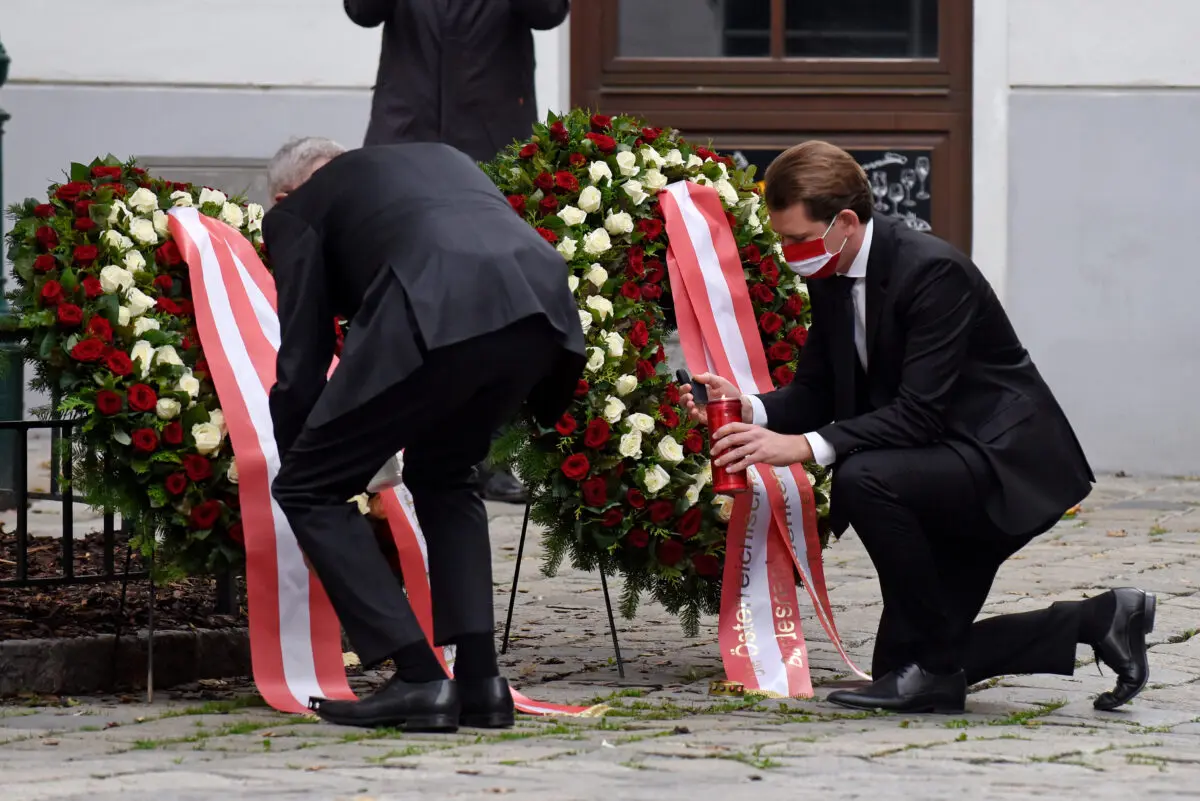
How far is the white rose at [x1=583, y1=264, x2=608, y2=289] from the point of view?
5.49 meters

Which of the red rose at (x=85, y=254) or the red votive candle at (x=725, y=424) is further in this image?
the red rose at (x=85, y=254)

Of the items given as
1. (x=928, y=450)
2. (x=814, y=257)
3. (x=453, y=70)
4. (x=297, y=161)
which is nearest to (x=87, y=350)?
(x=297, y=161)

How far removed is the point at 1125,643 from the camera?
490 centimetres

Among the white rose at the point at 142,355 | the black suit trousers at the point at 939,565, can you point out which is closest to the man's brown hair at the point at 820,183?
the black suit trousers at the point at 939,565

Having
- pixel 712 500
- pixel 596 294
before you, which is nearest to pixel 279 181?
pixel 596 294

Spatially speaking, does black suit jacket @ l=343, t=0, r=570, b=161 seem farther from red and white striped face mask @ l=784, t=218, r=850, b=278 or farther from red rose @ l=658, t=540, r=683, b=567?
red and white striped face mask @ l=784, t=218, r=850, b=278

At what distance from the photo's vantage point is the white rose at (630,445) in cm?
534

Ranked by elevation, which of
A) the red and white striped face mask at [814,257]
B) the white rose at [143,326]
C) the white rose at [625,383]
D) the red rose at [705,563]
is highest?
the red and white striped face mask at [814,257]

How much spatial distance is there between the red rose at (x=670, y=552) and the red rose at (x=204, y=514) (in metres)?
1.18

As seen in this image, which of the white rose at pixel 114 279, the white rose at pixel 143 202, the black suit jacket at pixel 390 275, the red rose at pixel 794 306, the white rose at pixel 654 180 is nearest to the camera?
the black suit jacket at pixel 390 275

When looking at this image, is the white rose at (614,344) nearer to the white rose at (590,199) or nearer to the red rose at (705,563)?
the white rose at (590,199)

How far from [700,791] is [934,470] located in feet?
4.50

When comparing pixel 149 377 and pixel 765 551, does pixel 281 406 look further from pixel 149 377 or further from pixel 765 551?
pixel 765 551

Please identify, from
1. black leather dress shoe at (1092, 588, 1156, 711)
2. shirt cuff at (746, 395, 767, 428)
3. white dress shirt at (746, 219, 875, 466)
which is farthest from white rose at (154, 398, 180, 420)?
black leather dress shoe at (1092, 588, 1156, 711)
